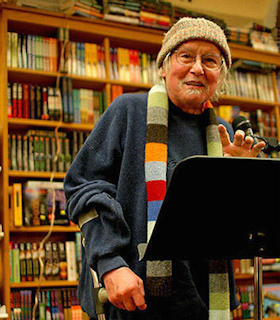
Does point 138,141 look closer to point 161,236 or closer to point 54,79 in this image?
point 161,236

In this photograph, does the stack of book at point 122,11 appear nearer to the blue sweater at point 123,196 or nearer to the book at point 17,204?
the book at point 17,204

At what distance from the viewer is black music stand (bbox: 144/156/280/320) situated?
0.71 metres

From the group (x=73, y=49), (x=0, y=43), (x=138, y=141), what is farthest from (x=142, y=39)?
(x=138, y=141)

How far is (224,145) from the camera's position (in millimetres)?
1189

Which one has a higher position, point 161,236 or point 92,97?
point 92,97

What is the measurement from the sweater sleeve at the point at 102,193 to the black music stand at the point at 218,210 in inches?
11.3

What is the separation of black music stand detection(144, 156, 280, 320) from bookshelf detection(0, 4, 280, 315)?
198 centimetres

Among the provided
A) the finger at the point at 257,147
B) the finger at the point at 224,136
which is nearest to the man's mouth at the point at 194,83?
the finger at the point at 224,136

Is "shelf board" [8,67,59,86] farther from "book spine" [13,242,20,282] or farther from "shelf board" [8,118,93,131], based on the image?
"book spine" [13,242,20,282]

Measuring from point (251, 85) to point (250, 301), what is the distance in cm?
166

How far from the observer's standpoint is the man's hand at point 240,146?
1063mm

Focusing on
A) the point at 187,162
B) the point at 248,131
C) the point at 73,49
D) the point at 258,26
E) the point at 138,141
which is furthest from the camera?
the point at 258,26

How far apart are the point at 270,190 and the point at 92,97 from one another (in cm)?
237

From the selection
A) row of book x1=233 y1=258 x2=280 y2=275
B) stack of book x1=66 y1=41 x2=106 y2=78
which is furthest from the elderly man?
row of book x1=233 y1=258 x2=280 y2=275
